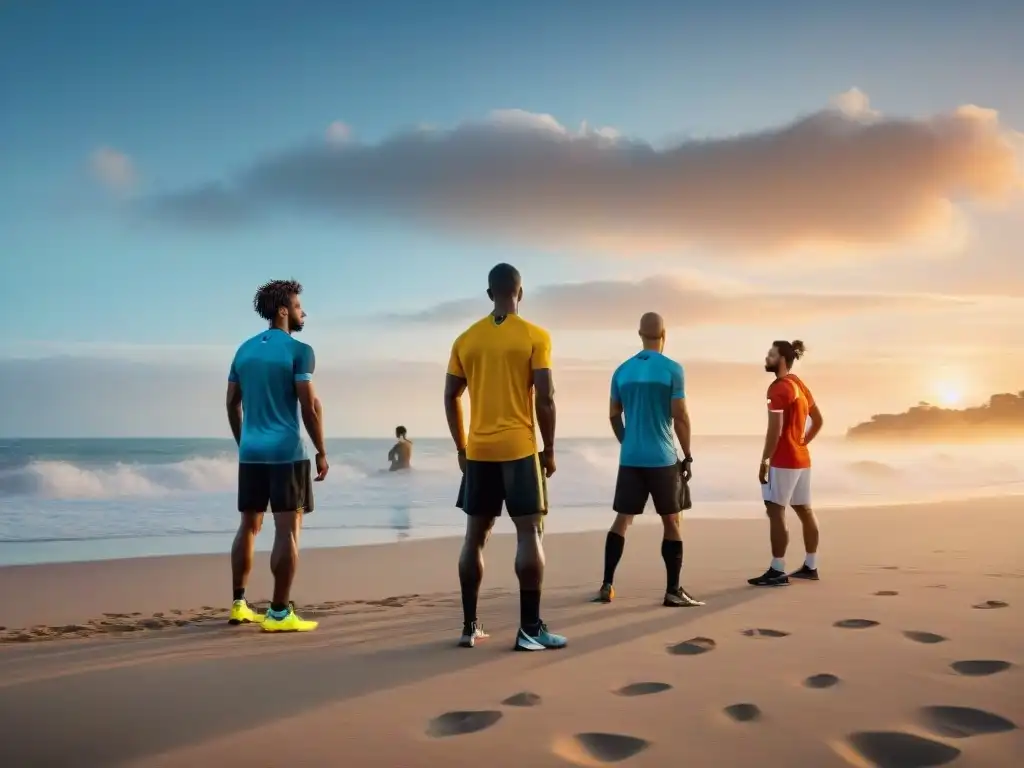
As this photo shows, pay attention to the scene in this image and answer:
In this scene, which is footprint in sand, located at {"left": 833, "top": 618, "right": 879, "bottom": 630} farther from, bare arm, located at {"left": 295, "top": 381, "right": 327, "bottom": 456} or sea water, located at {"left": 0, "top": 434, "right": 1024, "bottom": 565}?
sea water, located at {"left": 0, "top": 434, "right": 1024, "bottom": 565}

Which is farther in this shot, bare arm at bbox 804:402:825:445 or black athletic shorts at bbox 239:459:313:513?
bare arm at bbox 804:402:825:445

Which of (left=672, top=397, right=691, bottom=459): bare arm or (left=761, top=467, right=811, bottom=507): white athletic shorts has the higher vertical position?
(left=672, top=397, right=691, bottom=459): bare arm

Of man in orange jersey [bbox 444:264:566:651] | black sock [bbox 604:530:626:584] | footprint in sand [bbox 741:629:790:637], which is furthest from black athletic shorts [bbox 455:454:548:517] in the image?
black sock [bbox 604:530:626:584]

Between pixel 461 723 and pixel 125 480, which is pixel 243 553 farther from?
pixel 125 480

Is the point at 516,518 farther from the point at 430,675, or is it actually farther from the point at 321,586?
the point at 321,586

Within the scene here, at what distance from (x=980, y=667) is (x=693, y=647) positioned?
4.36 ft

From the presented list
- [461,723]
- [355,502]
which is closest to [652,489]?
[461,723]

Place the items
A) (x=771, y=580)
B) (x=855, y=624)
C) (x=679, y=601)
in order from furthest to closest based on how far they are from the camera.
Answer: (x=771, y=580)
(x=679, y=601)
(x=855, y=624)

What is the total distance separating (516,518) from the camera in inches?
184

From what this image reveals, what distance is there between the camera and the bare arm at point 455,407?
4.78 m

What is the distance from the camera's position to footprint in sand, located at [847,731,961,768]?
9.70 feet

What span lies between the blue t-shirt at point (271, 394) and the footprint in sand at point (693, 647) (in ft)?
8.39

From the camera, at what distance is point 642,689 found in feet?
12.3

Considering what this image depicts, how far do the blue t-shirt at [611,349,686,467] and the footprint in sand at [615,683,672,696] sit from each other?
2257mm
